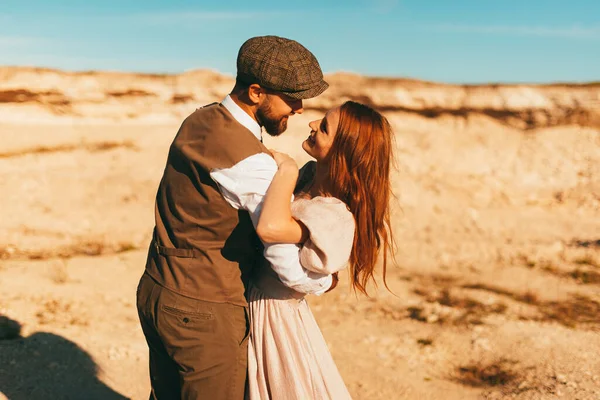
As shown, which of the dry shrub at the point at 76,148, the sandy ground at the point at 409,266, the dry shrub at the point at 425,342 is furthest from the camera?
the dry shrub at the point at 76,148

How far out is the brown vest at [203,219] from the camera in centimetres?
205

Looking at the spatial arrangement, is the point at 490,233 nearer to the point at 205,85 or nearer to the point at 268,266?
the point at 205,85

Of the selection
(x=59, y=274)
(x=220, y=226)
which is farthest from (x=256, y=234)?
(x=59, y=274)

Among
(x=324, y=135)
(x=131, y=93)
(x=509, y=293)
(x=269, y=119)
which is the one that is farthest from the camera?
(x=131, y=93)

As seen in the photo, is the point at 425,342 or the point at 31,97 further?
the point at 31,97

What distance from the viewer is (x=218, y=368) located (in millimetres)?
2236

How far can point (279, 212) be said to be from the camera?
1.96 meters

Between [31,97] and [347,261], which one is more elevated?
[347,261]

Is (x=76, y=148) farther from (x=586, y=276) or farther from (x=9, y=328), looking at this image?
(x=586, y=276)

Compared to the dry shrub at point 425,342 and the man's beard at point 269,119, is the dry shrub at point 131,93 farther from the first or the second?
the man's beard at point 269,119

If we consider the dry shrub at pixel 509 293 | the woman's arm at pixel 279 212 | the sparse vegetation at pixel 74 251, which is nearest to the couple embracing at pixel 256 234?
the woman's arm at pixel 279 212

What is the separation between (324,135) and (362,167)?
0.21 m

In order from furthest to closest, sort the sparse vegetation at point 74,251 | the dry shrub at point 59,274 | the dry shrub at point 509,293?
the sparse vegetation at point 74,251 → the dry shrub at point 509,293 → the dry shrub at point 59,274

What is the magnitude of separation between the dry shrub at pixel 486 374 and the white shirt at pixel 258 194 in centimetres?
341
